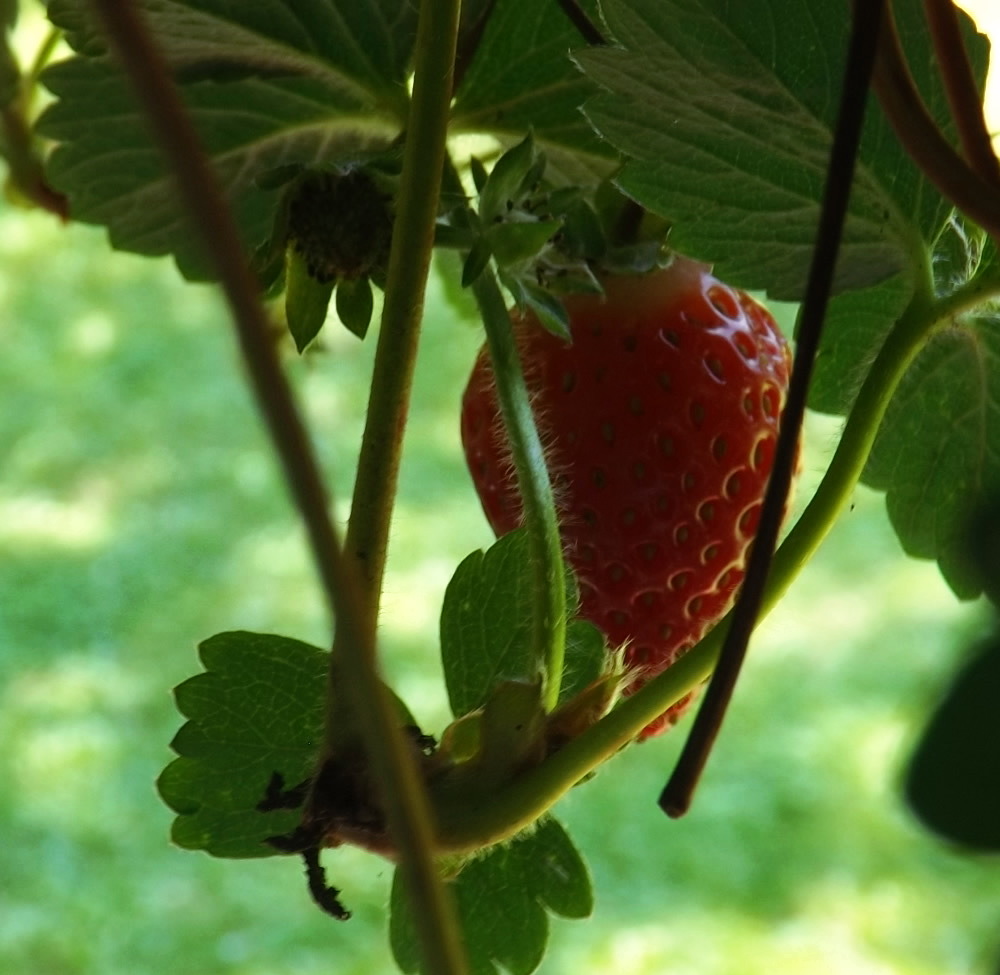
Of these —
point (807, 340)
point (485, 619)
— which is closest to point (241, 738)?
point (485, 619)

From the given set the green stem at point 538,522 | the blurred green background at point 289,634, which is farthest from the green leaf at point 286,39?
the blurred green background at point 289,634

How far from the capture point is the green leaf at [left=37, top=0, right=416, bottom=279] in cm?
34

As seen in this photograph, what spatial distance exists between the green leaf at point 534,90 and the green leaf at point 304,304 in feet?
0.23

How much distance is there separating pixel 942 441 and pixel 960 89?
0.13 m

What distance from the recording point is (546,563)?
0.83 feet

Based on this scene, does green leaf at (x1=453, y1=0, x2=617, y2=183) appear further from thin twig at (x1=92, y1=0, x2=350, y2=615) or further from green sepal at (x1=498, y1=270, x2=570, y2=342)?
thin twig at (x1=92, y1=0, x2=350, y2=615)

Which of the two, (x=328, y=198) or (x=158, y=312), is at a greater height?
(x=328, y=198)

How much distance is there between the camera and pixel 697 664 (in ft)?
0.82

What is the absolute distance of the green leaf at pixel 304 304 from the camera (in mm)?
312

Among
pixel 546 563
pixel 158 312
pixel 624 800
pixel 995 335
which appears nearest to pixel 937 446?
pixel 995 335

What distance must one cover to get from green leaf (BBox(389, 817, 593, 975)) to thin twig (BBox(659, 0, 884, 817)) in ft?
0.31

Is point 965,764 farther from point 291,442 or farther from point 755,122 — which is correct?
point 755,122

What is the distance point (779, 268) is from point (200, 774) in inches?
6.0

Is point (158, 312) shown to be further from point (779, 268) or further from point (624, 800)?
point (779, 268)
